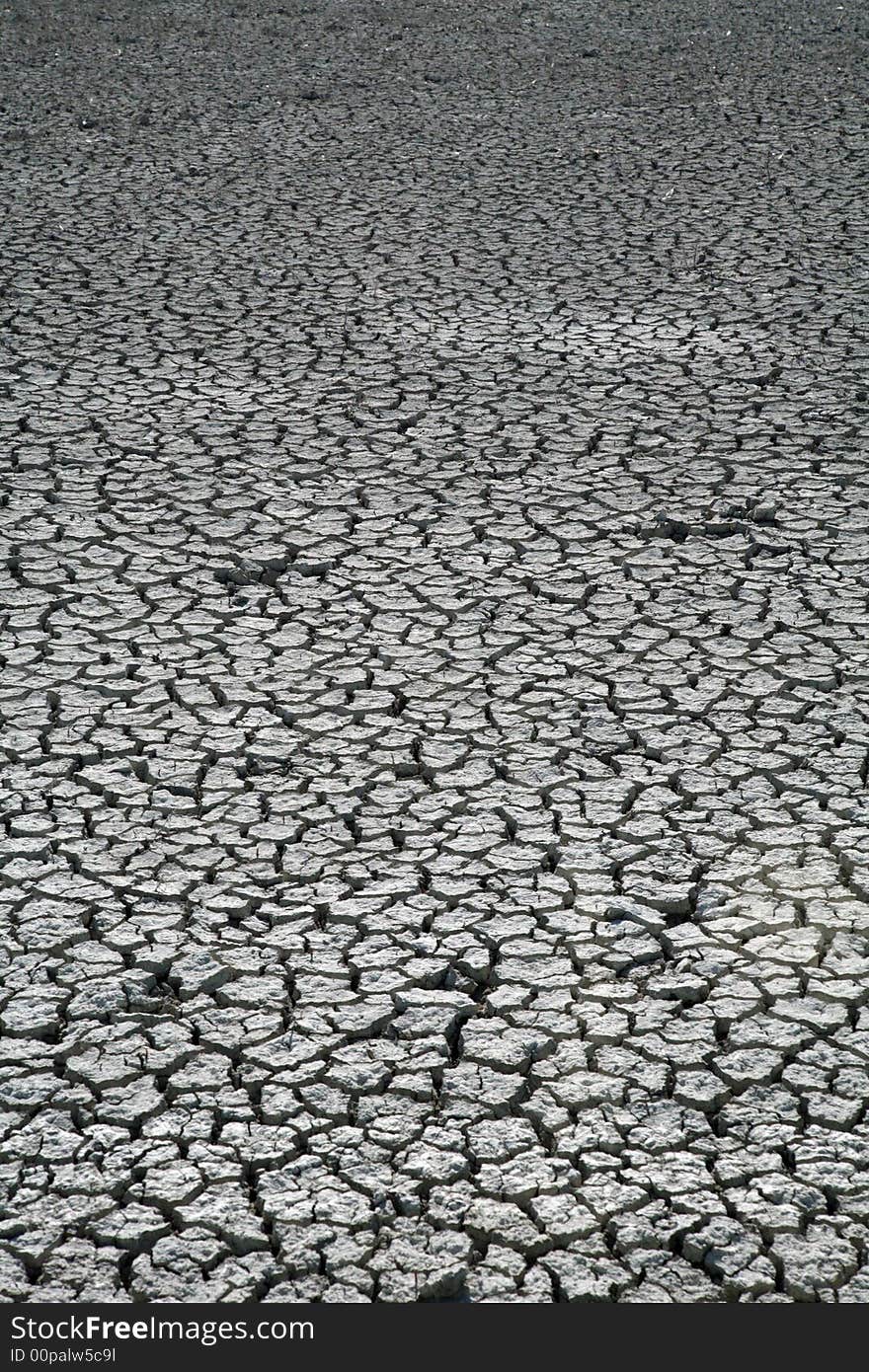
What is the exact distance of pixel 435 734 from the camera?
245 cm

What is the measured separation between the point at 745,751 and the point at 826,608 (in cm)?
50

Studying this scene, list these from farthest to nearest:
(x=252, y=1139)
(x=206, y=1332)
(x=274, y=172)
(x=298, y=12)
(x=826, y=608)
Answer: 1. (x=298, y=12)
2. (x=274, y=172)
3. (x=826, y=608)
4. (x=252, y=1139)
5. (x=206, y=1332)

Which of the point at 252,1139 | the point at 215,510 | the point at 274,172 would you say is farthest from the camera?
the point at 274,172

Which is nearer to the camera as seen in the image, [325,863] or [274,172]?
[325,863]

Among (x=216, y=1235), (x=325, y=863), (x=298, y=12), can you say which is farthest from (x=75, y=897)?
(x=298, y=12)

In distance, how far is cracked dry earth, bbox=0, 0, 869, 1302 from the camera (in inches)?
65.8

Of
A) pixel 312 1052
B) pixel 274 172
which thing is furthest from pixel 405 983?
pixel 274 172

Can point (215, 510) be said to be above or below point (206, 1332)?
above

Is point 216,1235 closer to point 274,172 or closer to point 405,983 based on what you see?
point 405,983

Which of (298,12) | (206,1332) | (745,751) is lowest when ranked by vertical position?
(206,1332)

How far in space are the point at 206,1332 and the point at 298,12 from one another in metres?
6.88

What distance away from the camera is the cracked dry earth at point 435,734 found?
1672 mm

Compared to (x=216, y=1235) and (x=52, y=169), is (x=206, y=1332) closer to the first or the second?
(x=216, y=1235)

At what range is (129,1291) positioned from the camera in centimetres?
156
